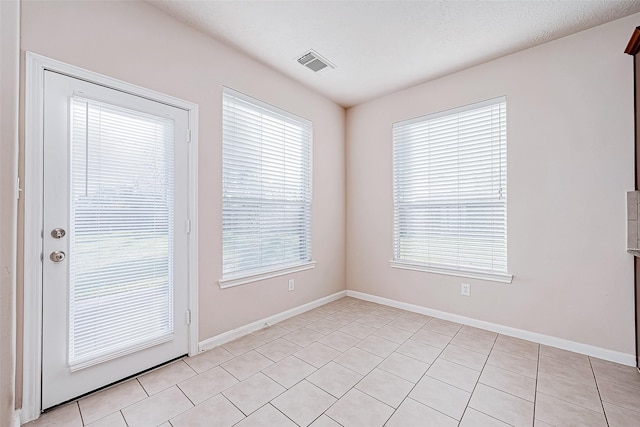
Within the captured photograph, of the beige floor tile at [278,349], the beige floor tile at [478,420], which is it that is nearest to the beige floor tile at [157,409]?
the beige floor tile at [278,349]

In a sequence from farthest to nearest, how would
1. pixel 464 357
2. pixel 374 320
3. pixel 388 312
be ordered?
pixel 388 312, pixel 374 320, pixel 464 357

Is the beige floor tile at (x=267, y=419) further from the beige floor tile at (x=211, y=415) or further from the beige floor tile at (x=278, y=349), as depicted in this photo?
the beige floor tile at (x=278, y=349)

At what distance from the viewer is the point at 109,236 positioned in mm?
1866

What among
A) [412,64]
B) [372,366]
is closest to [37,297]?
[372,366]

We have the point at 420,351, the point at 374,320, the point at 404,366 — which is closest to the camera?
the point at 404,366

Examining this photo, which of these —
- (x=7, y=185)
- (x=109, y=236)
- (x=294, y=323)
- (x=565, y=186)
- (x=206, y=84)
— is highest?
(x=206, y=84)

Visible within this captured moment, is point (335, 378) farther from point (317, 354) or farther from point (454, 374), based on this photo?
point (454, 374)

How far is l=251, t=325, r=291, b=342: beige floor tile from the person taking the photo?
264 centimetres

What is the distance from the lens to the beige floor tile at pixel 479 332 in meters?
2.68

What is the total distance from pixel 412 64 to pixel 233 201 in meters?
2.35

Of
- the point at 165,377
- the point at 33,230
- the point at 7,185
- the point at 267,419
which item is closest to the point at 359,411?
the point at 267,419

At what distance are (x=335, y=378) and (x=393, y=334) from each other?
962 mm

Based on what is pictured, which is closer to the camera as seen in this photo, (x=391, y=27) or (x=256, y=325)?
(x=391, y=27)

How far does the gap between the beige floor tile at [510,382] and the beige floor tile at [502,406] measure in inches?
2.2
